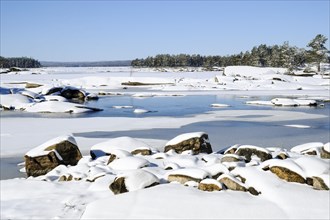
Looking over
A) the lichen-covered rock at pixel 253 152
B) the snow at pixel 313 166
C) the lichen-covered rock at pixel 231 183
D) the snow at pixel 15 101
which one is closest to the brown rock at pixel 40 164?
the lichen-covered rock at pixel 253 152

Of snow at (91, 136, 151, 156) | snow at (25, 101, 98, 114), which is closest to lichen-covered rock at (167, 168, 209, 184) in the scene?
snow at (91, 136, 151, 156)

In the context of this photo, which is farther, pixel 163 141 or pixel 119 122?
pixel 119 122

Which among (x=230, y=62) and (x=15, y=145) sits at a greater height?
(x=230, y=62)

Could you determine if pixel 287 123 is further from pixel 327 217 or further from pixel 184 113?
pixel 327 217

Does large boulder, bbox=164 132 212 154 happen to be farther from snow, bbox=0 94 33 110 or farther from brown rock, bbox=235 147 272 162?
snow, bbox=0 94 33 110

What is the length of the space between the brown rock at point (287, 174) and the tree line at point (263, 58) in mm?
82077

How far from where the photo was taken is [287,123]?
69.3 ft

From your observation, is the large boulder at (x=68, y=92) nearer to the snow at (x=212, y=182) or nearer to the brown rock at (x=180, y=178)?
the brown rock at (x=180, y=178)

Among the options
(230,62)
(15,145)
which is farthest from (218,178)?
(230,62)

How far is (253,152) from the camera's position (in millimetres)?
11008

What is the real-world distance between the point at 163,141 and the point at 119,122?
662cm

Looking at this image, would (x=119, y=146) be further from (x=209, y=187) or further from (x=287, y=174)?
(x=287, y=174)

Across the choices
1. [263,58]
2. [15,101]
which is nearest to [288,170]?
[15,101]

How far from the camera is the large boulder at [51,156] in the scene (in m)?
11.0
